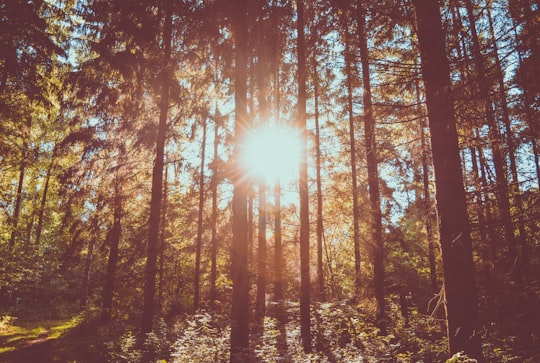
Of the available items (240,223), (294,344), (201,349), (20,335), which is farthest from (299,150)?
(20,335)

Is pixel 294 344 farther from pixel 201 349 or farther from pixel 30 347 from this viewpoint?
pixel 30 347

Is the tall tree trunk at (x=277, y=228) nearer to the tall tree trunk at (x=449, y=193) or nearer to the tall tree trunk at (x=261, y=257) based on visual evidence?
the tall tree trunk at (x=261, y=257)

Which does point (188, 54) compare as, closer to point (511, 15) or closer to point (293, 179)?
point (293, 179)

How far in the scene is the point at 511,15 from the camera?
5121 millimetres

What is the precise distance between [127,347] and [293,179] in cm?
951

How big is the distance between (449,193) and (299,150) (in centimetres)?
739

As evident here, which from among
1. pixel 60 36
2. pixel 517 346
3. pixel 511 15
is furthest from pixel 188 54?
pixel 517 346

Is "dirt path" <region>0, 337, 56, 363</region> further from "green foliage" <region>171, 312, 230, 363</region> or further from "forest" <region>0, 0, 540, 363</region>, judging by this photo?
"green foliage" <region>171, 312, 230, 363</region>

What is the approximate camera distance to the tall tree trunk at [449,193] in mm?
4676

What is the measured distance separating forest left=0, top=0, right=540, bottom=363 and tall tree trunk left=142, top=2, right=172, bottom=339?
0.22 feet

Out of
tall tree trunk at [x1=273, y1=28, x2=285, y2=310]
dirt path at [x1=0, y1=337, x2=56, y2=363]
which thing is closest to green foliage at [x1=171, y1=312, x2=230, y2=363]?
tall tree trunk at [x1=273, y1=28, x2=285, y2=310]

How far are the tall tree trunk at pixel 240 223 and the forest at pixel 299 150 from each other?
0.05 meters

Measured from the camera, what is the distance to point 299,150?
39.5 ft

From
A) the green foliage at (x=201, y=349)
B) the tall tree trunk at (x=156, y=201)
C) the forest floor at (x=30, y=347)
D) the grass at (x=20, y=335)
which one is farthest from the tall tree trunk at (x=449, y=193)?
the grass at (x=20, y=335)
